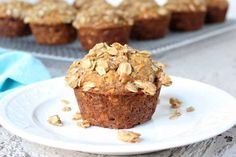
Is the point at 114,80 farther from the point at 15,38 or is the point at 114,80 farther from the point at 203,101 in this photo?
the point at 15,38

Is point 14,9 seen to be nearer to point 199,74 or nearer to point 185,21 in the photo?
point 185,21

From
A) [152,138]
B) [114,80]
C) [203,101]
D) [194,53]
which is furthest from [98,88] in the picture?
[194,53]

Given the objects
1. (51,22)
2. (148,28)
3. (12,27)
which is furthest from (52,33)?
(148,28)

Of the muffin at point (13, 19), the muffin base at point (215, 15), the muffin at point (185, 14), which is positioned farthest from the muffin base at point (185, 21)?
the muffin at point (13, 19)

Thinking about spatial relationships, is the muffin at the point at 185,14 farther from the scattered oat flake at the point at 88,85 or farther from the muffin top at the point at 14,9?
the scattered oat flake at the point at 88,85

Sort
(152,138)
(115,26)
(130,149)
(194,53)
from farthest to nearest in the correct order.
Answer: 1. (194,53)
2. (115,26)
3. (152,138)
4. (130,149)
